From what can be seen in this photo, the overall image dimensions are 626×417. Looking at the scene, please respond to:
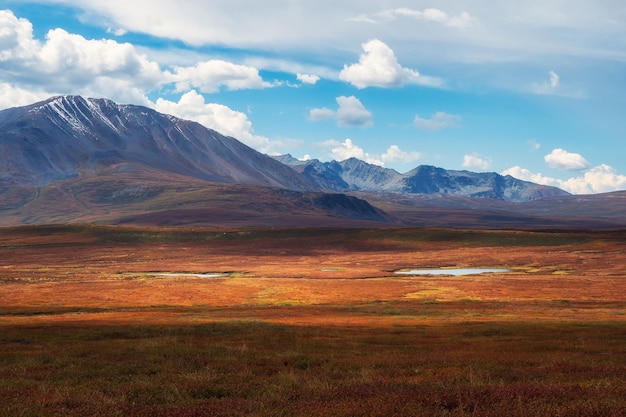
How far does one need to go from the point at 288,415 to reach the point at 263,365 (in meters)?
10.5

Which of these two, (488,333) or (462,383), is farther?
(488,333)

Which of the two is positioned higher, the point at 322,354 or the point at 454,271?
the point at 322,354

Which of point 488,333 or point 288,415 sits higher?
point 288,415

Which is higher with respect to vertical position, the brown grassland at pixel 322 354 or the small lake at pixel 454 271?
→ the brown grassland at pixel 322 354

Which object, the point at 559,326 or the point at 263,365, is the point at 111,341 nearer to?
the point at 263,365

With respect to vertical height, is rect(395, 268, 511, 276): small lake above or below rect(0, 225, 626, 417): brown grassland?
below

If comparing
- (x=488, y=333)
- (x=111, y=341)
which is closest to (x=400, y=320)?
(x=488, y=333)

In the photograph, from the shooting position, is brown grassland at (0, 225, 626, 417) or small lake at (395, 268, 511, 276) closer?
brown grassland at (0, 225, 626, 417)

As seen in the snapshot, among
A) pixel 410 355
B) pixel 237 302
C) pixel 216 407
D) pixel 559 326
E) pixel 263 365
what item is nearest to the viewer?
pixel 216 407

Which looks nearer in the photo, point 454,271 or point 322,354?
point 322,354

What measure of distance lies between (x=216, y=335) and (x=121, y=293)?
5693 centimetres

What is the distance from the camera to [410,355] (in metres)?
28.4

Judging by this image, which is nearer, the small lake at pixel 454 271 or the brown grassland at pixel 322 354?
the brown grassland at pixel 322 354

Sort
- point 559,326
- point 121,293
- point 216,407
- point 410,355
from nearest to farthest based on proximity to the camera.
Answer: point 216,407 → point 410,355 → point 559,326 → point 121,293
